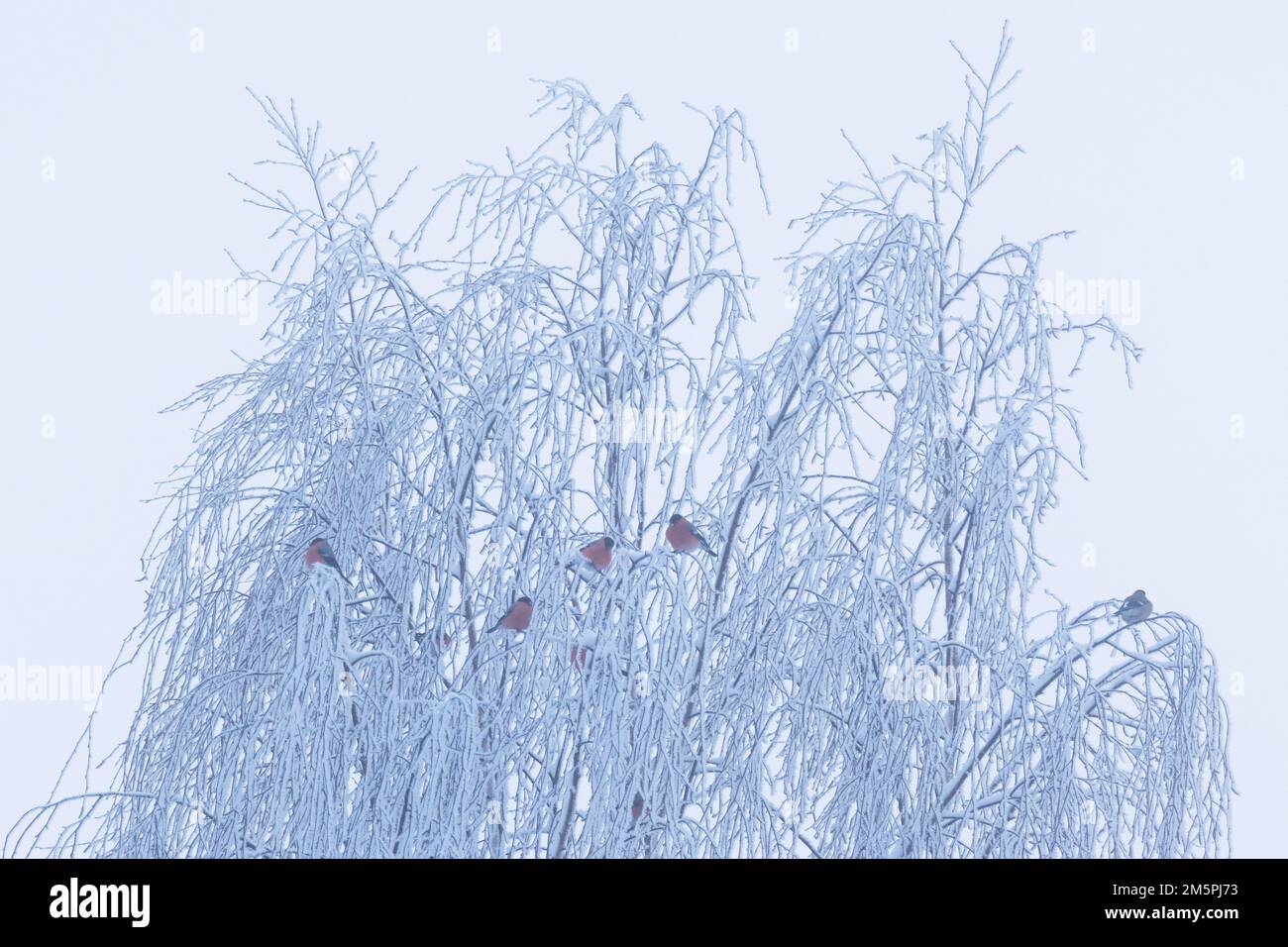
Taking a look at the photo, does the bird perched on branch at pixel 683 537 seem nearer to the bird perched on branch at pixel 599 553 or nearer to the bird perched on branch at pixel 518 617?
the bird perched on branch at pixel 599 553

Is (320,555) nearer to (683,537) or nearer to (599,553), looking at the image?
(599,553)

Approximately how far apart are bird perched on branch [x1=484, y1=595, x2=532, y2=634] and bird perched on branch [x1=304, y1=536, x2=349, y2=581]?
1.49 ft

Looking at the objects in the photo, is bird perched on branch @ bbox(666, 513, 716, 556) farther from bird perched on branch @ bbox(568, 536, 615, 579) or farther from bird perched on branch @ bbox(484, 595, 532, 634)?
bird perched on branch @ bbox(484, 595, 532, 634)

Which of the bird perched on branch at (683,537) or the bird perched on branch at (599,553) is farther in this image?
the bird perched on branch at (683,537)

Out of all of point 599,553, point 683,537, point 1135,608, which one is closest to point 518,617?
point 599,553

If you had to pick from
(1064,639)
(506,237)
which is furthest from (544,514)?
(1064,639)

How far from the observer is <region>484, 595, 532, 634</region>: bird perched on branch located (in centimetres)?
494

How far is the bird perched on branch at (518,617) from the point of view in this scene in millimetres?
4941

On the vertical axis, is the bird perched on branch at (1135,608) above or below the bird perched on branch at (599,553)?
below

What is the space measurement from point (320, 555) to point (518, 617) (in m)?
0.57

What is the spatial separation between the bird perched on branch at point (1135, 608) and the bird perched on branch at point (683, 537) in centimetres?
107

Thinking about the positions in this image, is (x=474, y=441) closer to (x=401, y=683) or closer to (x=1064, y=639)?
(x=401, y=683)

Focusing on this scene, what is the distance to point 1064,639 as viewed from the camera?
4996mm

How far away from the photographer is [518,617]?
16.3 ft
